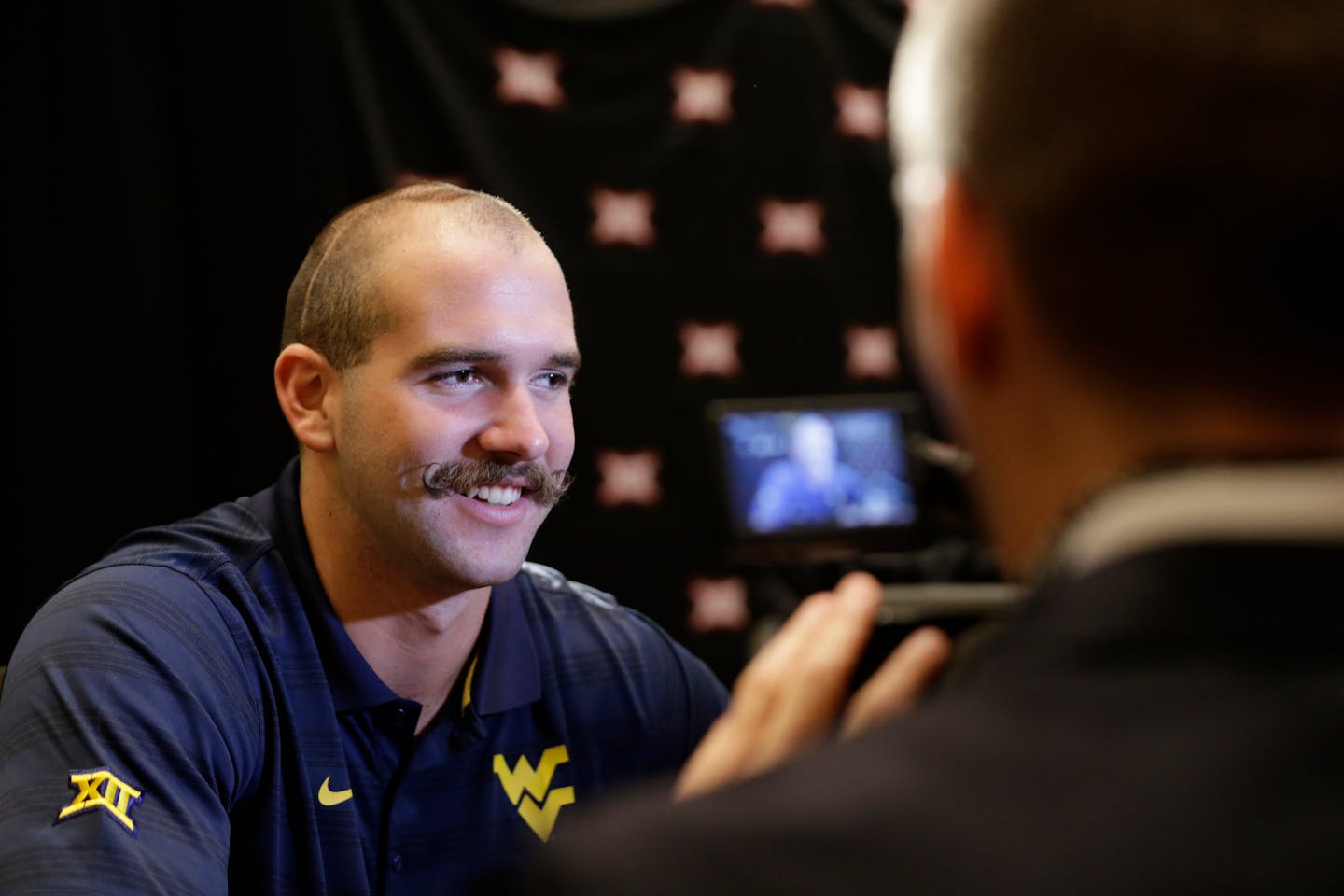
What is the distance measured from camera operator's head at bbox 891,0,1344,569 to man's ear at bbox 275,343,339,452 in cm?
117

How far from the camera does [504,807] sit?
4.84 ft

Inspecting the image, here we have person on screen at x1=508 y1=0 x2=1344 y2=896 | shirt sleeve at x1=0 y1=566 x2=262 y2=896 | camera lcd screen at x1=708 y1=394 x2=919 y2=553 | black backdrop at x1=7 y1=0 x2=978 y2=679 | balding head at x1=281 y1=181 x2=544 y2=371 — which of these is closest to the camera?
person on screen at x1=508 y1=0 x2=1344 y2=896

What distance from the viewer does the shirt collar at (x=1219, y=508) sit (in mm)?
435

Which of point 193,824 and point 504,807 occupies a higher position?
point 193,824

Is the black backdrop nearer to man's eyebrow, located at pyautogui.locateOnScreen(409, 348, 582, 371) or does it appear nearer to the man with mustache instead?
the man with mustache

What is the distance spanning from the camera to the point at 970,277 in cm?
52

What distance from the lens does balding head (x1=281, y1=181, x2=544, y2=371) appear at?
156 cm

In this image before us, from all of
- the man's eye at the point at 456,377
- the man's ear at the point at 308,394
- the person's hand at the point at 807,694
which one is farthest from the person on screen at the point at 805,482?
the person's hand at the point at 807,694

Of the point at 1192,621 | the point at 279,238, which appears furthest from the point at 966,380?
the point at 279,238

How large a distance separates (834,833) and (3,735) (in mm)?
1036

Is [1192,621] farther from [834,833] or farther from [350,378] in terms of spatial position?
[350,378]

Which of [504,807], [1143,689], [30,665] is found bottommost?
[504,807]

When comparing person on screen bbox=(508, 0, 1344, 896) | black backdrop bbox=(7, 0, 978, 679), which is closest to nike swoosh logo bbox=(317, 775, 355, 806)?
person on screen bbox=(508, 0, 1344, 896)

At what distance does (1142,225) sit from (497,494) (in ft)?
3.67
